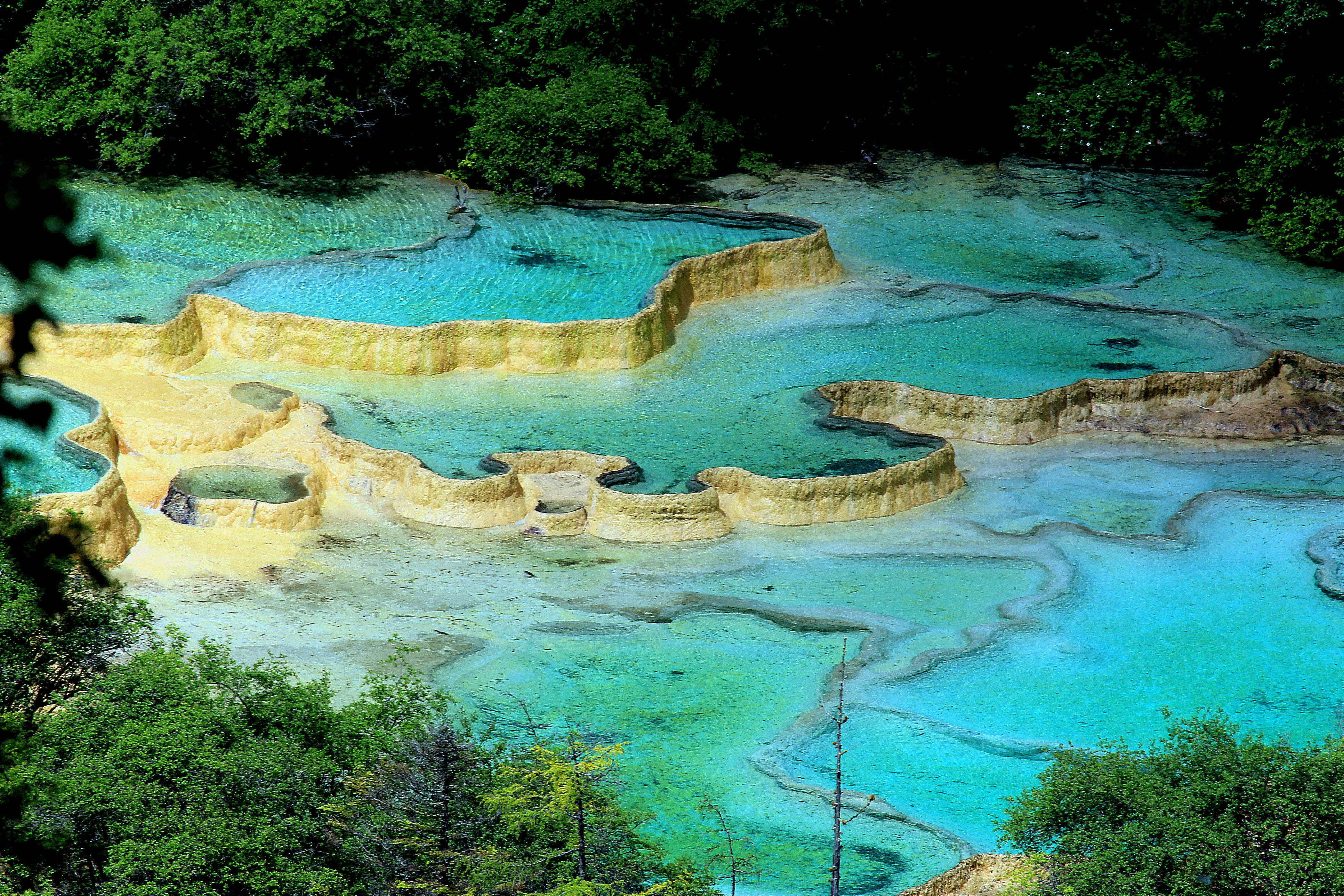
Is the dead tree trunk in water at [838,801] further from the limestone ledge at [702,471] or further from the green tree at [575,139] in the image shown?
the green tree at [575,139]

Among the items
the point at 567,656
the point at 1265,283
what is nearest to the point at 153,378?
the point at 567,656

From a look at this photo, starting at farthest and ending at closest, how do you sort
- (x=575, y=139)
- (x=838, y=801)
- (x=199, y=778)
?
(x=575, y=139) < (x=199, y=778) < (x=838, y=801)

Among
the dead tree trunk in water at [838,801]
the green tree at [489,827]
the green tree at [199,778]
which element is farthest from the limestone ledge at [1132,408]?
the green tree at [489,827]

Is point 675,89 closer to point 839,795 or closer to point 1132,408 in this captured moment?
point 1132,408

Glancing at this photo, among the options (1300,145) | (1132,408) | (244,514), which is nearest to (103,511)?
(244,514)

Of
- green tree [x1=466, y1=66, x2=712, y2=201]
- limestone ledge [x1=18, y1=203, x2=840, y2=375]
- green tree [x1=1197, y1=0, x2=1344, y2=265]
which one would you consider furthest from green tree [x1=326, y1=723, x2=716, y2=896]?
green tree [x1=1197, y1=0, x2=1344, y2=265]

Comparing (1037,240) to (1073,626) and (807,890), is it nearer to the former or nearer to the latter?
(1073,626)
